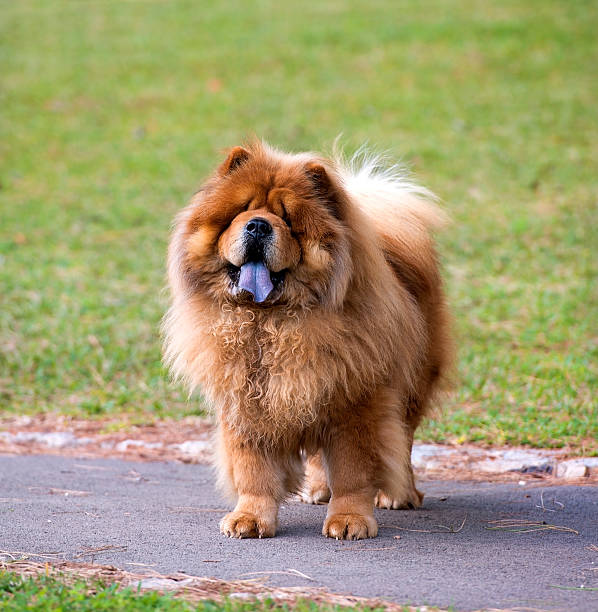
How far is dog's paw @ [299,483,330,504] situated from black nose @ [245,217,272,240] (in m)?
1.90

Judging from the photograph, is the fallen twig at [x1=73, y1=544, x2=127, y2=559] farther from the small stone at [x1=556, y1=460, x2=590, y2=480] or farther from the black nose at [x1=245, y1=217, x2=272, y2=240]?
the small stone at [x1=556, y1=460, x2=590, y2=480]

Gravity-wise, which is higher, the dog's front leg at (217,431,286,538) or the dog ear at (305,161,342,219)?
the dog ear at (305,161,342,219)

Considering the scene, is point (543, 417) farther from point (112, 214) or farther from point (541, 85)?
point (541, 85)

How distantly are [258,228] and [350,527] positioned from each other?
146 centimetres

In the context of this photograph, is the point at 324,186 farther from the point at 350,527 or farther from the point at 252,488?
the point at 350,527

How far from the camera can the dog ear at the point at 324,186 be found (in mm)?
4195

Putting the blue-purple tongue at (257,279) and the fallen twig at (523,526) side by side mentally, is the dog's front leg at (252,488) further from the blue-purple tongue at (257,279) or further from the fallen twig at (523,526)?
the fallen twig at (523,526)

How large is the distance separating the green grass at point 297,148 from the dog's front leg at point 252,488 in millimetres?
2597

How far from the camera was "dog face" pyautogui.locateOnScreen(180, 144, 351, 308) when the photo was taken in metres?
3.99

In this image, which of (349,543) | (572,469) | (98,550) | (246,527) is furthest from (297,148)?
(98,550)

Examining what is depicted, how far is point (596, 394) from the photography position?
7.20 m

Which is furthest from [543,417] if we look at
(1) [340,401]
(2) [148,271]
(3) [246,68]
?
(3) [246,68]

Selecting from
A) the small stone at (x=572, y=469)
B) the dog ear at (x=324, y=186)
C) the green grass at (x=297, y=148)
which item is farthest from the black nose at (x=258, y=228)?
the green grass at (x=297, y=148)

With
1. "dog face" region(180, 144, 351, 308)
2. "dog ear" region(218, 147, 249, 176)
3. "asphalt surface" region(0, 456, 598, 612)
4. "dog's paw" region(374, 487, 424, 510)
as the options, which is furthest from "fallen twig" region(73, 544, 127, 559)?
"dog ear" region(218, 147, 249, 176)
